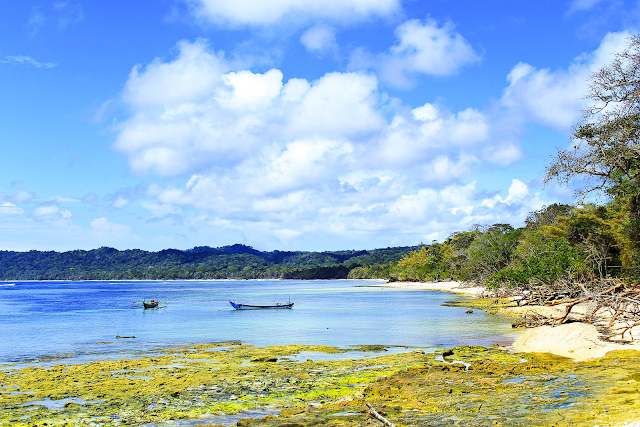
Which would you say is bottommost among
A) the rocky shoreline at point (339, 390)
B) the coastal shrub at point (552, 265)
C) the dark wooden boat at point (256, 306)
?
the dark wooden boat at point (256, 306)

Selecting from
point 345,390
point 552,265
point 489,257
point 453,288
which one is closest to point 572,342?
point 345,390

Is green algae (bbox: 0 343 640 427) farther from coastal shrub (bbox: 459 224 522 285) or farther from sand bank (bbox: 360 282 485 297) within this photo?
coastal shrub (bbox: 459 224 522 285)

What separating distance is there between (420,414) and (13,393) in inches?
467

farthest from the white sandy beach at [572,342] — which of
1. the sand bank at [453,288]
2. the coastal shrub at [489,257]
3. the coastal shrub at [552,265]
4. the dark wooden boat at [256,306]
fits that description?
the coastal shrub at [489,257]

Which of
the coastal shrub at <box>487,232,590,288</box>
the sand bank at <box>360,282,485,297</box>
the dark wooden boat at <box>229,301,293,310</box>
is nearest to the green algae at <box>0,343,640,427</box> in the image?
the coastal shrub at <box>487,232,590,288</box>

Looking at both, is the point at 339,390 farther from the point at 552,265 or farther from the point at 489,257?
the point at 489,257

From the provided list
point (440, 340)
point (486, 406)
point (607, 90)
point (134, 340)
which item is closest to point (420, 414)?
point (486, 406)

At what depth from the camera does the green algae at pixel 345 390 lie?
1039cm

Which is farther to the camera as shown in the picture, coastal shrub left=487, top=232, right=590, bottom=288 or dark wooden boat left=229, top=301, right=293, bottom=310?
dark wooden boat left=229, top=301, right=293, bottom=310

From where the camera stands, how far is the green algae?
10391mm

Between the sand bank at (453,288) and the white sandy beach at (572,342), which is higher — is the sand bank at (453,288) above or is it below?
below

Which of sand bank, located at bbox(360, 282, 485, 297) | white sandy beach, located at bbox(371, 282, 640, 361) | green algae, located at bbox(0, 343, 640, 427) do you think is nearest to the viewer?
green algae, located at bbox(0, 343, 640, 427)

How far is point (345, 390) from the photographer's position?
13570 mm

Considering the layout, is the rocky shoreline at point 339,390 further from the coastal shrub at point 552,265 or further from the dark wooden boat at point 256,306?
the dark wooden boat at point 256,306
